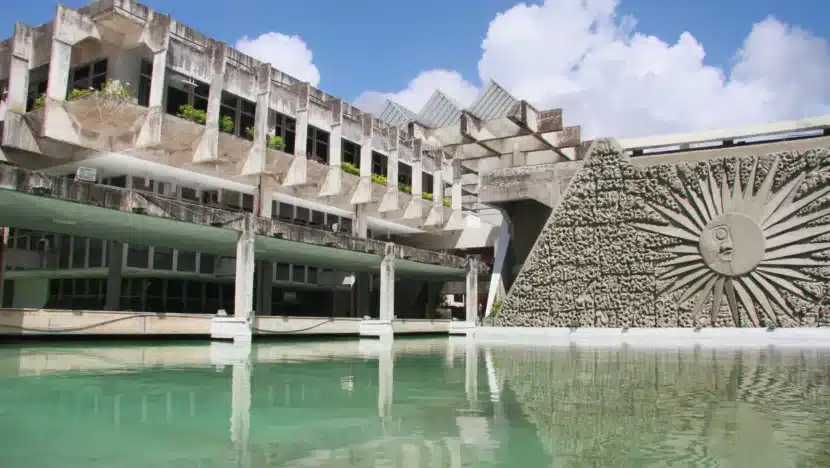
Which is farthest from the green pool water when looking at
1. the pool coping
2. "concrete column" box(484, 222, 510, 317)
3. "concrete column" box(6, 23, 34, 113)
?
"concrete column" box(484, 222, 510, 317)

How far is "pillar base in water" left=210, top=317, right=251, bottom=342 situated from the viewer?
2081 cm

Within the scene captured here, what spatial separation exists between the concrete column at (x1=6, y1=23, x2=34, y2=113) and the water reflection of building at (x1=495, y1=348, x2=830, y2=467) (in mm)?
18336

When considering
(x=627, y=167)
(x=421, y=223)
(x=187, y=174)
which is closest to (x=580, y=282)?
(x=627, y=167)

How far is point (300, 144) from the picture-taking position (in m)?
28.9

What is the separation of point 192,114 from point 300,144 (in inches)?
211

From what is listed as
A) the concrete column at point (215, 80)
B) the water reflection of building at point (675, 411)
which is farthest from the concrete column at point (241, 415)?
the concrete column at point (215, 80)

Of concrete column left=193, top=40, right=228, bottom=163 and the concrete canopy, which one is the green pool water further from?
concrete column left=193, top=40, right=228, bottom=163

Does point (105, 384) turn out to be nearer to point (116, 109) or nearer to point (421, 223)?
point (116, 109)

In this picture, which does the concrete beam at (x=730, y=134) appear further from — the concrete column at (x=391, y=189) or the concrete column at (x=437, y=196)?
the concrete column at (x=437, y=196)

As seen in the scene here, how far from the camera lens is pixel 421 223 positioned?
129 ft

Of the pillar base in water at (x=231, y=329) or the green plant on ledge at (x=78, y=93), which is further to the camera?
the green plant on ledge at (x=78, y=93)

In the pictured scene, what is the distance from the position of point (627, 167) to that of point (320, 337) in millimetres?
13917

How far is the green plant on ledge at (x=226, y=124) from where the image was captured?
2611cm

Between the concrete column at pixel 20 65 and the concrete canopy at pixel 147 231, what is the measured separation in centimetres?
462
